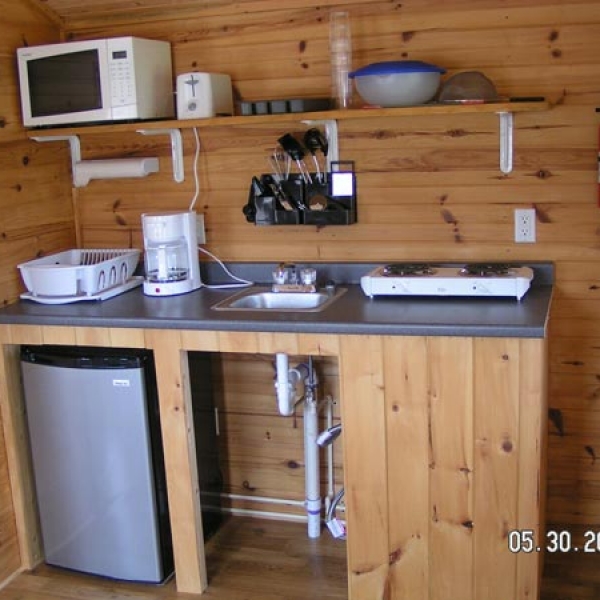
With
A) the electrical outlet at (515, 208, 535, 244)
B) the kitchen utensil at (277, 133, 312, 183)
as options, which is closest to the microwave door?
the kitchen utensil at (277, 133, 312, 183)

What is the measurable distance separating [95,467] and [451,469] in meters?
1.12

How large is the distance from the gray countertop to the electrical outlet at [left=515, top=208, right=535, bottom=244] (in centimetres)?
11

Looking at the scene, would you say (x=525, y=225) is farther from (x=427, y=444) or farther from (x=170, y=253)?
(x=170, y=253)

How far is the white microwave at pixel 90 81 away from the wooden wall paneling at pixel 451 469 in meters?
1.29

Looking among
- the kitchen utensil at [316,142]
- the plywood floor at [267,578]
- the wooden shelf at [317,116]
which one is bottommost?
the plywood floor at [267,578]

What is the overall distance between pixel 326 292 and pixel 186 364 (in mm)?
552

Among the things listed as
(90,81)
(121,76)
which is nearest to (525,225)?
(121,76)

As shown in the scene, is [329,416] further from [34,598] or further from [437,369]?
[34,598]

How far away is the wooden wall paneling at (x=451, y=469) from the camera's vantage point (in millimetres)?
2273

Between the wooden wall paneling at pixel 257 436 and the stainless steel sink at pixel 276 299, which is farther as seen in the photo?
the wooden wall paneling at pixel 257 436

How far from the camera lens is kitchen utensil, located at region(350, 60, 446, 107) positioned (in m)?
2.51

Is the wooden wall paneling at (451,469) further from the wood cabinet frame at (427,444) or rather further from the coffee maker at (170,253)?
the coffee maker at (170,253)

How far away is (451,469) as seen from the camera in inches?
92.0
